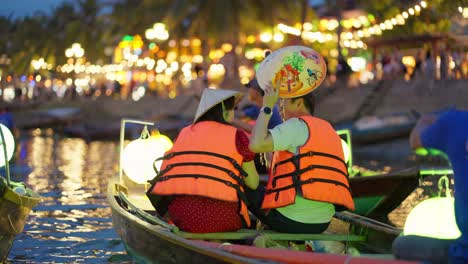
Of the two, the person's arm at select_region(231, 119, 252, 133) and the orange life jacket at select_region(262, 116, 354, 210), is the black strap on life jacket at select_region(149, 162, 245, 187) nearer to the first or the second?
the orange life jacket at select_region(262, 116, 354, 210)

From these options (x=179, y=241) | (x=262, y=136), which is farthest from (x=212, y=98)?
(x=179, y=241)

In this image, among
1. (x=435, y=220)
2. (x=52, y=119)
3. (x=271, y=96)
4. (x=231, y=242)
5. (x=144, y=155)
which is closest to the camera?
(x=435, y=220)

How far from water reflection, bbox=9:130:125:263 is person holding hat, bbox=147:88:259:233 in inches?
112

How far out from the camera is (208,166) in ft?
21.7

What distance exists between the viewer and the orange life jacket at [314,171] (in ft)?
21.2

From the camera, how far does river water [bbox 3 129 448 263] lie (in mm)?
9781

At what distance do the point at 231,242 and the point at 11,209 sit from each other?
2.28 meters

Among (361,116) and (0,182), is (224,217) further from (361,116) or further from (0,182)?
(361,116)

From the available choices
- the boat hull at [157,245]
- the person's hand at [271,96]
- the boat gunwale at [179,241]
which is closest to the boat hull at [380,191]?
the boat hull at [157,245]

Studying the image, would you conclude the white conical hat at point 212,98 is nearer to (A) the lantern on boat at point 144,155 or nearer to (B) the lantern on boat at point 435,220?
(B) the lantern on boat at point 435,220

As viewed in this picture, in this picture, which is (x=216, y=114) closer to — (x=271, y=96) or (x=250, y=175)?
(x=250, y=175)

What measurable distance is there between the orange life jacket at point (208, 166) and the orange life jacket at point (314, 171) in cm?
32

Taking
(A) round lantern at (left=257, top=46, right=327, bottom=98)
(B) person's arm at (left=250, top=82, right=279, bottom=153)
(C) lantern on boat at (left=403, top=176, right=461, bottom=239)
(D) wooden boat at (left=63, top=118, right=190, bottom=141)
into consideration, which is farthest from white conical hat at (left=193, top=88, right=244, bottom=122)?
(D) wooden boat at (left=63, top=118, right=190, bottom=141)

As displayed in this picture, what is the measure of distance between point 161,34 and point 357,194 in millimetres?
37544
